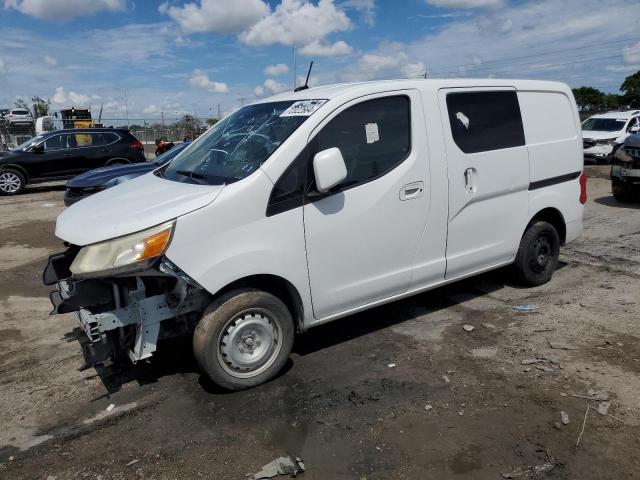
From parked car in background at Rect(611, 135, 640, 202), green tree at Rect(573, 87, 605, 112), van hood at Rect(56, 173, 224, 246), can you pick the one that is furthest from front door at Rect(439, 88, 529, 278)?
green tree at Rect(573, 87, 605, 112)

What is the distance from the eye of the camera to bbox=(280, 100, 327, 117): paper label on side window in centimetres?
367

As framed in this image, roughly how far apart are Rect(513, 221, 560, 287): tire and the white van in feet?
1.12

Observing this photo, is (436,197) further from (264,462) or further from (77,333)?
(77,333)

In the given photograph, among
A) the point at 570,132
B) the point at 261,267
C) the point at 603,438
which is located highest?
the point at 570,132

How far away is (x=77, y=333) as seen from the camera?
439 cm

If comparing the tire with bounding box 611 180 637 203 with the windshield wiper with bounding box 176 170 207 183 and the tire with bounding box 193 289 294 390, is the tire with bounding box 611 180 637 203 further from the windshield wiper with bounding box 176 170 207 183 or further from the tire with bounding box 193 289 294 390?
the windshield wiper with bounding box 176 170 207 183

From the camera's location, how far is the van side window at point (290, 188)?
338 centimetres

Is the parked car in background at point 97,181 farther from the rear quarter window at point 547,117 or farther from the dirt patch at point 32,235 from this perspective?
the rear quarter window at point 547,117

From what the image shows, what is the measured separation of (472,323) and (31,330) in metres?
4.10

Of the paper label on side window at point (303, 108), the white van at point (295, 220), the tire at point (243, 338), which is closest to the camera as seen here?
the white van at point (295, 220)

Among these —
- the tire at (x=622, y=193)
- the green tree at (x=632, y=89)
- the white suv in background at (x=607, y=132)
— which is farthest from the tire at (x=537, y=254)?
the green tree at (x=632, y=89)

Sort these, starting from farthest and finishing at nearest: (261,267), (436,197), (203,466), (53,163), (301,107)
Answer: (53,163) → (436,197) → (301,107) → (261,267) → (203,466)

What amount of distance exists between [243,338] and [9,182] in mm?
13619

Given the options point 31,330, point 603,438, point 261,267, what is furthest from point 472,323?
point 31,330
